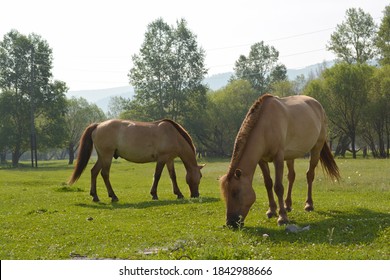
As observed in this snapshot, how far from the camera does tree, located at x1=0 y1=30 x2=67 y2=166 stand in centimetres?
6550

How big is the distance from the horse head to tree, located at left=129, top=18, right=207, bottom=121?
59833mm

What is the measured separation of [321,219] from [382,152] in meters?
53.0

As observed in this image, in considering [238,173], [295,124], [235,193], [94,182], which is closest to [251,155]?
[238,173]

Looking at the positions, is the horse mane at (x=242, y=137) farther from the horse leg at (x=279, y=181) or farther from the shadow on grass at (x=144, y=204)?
the shadow on grass at (x=144, y=204)

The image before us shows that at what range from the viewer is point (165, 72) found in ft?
230

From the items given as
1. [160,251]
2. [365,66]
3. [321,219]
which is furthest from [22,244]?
[365,66]

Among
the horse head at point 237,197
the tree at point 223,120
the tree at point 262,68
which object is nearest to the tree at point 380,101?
the tree at point 223,120

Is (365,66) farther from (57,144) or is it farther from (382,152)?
(57,144)

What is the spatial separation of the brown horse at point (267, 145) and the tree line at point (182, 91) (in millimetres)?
48898

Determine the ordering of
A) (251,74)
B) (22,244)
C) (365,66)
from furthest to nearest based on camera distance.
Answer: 1. (251,74)
2. (365,66)
3. (22,244)

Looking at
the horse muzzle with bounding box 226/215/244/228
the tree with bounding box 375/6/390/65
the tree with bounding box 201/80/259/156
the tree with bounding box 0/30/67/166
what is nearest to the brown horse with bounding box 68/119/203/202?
the horse muzzle with bounding box 226/215/244/228

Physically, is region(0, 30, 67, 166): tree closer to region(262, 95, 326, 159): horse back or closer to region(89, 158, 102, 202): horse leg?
region(89, 158, 102, 202): horse leg

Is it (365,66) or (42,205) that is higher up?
(365,66)

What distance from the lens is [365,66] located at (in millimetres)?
60125
